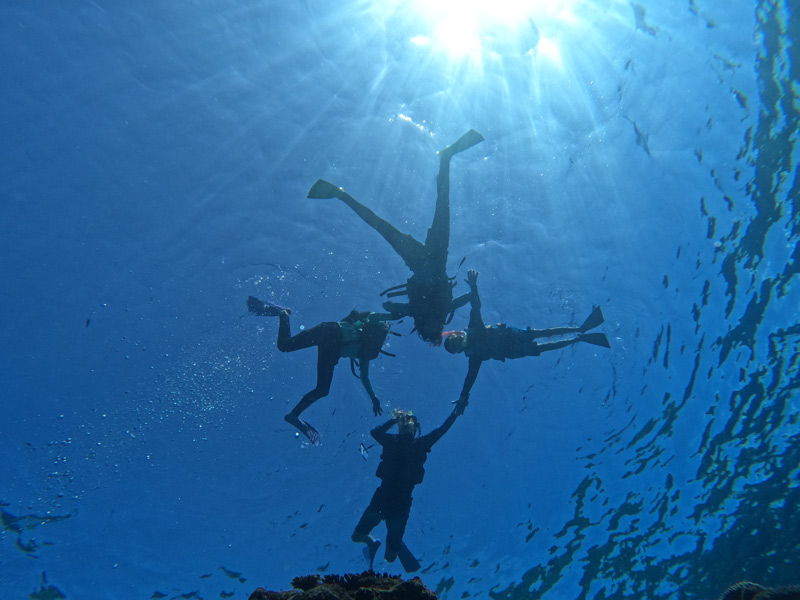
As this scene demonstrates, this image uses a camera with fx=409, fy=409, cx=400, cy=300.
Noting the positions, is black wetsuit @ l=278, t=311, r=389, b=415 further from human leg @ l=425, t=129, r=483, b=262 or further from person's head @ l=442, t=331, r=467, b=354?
human leg @ l=425, t=129, r=483, b=262

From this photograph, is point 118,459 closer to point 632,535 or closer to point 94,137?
point 94,137

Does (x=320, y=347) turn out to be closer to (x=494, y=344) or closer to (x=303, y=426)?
(x=303, y=426)

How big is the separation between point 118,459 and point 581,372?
52.8ft

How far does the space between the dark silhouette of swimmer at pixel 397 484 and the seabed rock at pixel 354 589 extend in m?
3.62

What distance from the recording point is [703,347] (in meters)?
14.1

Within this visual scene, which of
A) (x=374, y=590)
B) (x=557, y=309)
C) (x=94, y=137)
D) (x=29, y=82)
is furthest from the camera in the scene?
(x=557, y=309)

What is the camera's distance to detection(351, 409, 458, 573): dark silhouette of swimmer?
832 centimetres

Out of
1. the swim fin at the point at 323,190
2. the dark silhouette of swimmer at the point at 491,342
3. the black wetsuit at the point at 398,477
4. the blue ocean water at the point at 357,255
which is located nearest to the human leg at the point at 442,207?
the dark silhouette of swimmer at the point at 491,342

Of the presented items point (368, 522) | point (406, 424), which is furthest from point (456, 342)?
point (368, 522)

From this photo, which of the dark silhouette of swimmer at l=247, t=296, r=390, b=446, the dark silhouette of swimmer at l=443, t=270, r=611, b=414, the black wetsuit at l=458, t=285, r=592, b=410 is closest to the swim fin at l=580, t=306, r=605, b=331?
the dark silhouette of swimmer at l=443, t=270, r=611, b=414

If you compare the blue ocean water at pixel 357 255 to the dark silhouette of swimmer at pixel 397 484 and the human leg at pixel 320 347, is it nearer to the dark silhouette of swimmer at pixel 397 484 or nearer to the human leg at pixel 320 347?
the dark silhouette of swimmer at pixel 397 484

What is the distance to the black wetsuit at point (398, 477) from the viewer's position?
8.33 metres

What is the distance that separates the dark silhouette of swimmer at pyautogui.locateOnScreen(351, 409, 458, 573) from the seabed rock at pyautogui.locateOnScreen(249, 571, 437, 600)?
362 centimetres

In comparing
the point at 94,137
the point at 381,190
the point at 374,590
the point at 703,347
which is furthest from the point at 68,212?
the point at 703,347
